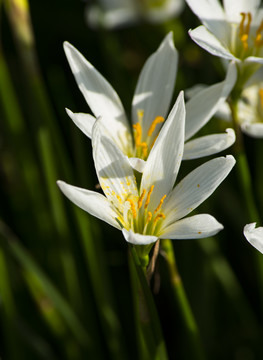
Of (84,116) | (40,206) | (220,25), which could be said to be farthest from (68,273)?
(220,25)

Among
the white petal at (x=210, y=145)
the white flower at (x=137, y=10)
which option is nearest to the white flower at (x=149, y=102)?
the white petal at (x=210, y=145)

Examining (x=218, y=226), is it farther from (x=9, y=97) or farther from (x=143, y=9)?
(x=143, y=9)

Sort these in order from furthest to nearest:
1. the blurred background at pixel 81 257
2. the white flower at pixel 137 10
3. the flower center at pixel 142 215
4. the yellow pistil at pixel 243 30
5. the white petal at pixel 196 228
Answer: the white flower at pixel 137 10
the blurred background at pixel 81 257
the yellow pistil at pixel 243 30
the flower center at pixel 142 215
the white petal at pixel 196 228

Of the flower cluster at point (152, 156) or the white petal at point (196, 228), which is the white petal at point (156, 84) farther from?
the white petal at point (196, 228)

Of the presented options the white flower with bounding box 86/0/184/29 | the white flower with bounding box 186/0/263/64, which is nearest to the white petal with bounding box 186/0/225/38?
the white flower with bounding box 186/0/263/64

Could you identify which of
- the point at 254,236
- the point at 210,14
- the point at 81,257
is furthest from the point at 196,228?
the point at 81,257

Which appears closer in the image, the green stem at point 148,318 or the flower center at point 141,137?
the green stem at point 148,318
